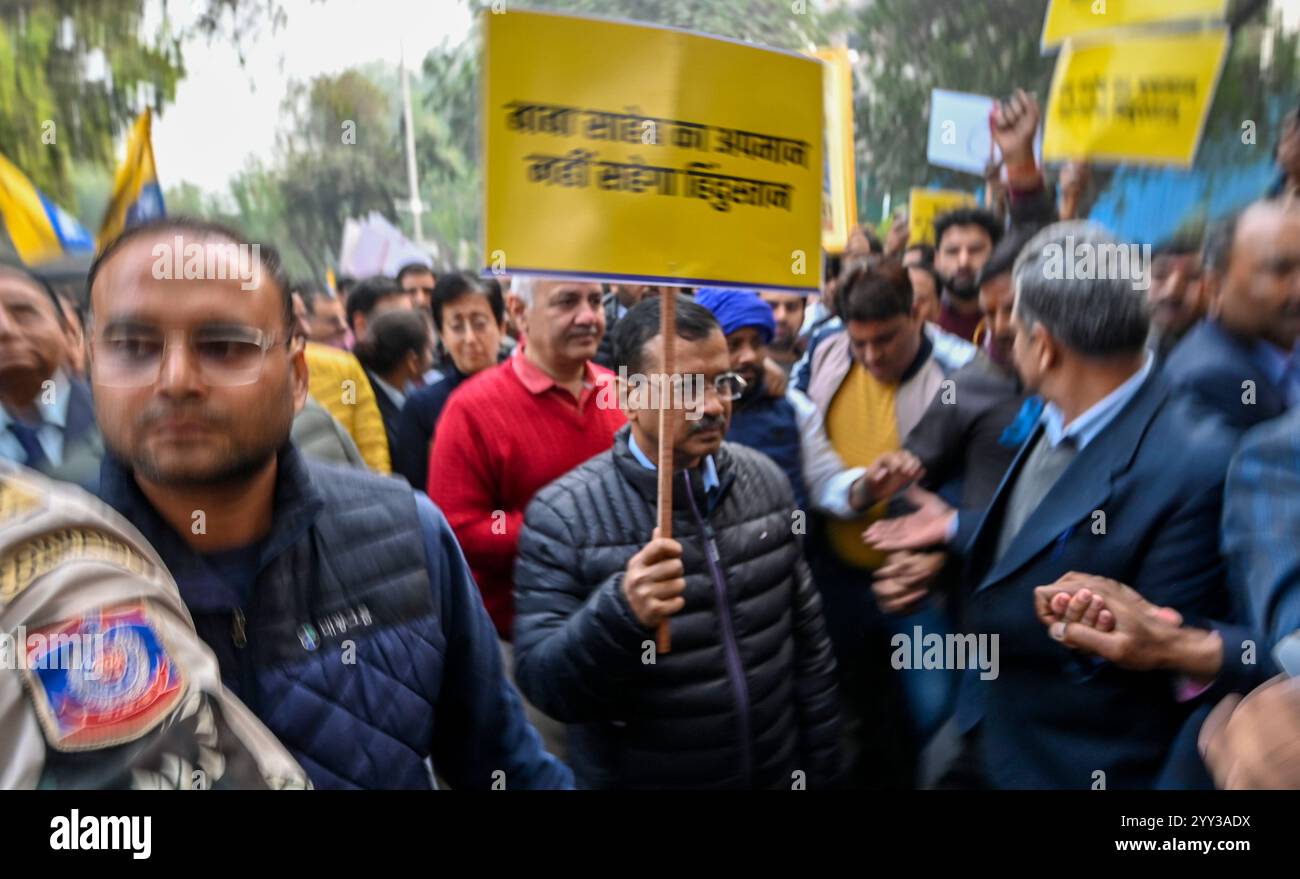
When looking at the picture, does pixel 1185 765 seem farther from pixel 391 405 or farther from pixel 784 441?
pixel 391 405

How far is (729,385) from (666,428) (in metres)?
0.21

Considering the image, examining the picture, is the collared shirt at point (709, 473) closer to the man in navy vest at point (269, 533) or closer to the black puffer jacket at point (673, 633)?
the black puffer jacket at point (673, 633)

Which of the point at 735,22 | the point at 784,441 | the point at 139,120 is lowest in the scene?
the point at 784,441

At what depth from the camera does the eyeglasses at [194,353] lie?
2.25m

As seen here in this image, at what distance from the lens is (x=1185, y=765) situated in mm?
2527

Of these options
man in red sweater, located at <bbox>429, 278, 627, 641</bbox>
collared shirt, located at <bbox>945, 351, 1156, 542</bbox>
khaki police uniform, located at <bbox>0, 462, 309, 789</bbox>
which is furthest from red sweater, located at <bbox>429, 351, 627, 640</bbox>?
collared shirt, located at <bbox>945, 351, 1156, 542</bbox>

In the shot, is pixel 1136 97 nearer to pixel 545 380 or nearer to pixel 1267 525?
pixel 1267 525

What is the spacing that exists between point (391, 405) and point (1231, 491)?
1943 millimetres

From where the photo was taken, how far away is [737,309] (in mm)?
2607

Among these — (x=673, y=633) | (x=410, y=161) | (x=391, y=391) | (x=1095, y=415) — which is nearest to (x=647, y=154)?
(x=410, y=161)

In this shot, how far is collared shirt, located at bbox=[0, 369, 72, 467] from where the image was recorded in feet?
8.01

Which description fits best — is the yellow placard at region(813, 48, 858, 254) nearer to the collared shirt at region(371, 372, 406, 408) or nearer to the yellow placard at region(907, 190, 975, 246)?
the yellow placard at region(907, 190, 975, 246)

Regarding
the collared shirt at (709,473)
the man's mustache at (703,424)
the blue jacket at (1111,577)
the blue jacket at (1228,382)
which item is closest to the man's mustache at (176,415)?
the collared shirt at (709,473)
